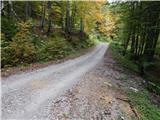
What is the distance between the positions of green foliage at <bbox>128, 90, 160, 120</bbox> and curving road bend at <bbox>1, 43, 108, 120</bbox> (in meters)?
2.99

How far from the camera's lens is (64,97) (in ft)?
31.2

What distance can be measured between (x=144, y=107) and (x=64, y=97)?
3715 millimetres

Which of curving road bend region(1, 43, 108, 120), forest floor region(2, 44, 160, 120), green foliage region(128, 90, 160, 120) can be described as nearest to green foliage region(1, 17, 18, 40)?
curving road bend region(1, 43, 108, 120)

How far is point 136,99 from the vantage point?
11352 millimetres

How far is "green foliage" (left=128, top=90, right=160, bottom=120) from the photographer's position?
980 cm

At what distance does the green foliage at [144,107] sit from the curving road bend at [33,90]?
2988mm

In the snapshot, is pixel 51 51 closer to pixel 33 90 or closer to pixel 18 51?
pixel 18 51

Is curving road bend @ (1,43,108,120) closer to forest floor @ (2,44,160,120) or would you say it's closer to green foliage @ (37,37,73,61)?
forest floor @ (2,44,160,120)

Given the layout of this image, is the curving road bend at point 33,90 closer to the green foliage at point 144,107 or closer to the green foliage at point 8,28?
the green foliage at point 144,107

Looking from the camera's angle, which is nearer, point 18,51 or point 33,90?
point 33,90

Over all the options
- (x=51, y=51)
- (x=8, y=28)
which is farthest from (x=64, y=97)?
(x=8, y=28)

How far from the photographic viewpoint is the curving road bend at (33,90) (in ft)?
26.1

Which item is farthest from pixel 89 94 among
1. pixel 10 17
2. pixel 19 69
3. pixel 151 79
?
pixel 10 17

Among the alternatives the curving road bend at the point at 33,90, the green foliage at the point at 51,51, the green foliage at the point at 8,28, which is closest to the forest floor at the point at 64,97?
the curving road bend at the point at 33,90
